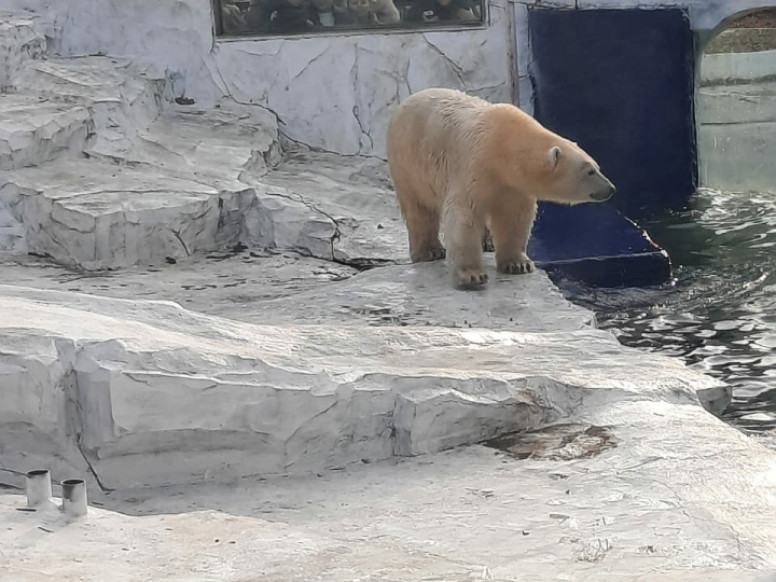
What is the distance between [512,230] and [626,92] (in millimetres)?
3782

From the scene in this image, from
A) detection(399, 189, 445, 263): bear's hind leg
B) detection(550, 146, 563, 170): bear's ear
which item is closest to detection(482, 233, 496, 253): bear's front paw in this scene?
detection(399, 189, 445, 263): bear's hind leg

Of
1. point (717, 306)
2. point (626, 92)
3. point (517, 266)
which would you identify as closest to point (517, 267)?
point (517, 266)

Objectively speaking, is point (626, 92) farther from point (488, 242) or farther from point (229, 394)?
point (229, 394)

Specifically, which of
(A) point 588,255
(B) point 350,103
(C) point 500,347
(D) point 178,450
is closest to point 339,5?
(B) point 350,103

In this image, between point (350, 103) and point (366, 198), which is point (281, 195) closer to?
point (366, 198)

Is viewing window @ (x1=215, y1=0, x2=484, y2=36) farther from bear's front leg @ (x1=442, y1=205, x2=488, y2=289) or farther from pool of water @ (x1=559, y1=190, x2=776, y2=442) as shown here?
bear's front leg @ (x1=442, y1=205, x2=488, y2=289)

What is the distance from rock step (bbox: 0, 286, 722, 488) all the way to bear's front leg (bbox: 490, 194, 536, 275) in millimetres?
1998

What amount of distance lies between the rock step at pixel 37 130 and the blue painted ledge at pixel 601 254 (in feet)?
10.0

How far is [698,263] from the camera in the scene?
7086 mm

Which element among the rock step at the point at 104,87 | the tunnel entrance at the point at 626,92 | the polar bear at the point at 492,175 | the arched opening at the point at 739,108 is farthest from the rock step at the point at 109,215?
the arched opening at the point at 739,108

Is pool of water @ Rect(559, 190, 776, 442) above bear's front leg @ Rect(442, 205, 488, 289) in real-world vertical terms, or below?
below

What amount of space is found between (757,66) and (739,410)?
16.0m

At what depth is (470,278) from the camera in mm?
5641

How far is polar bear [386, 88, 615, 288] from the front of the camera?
562 centimetres
